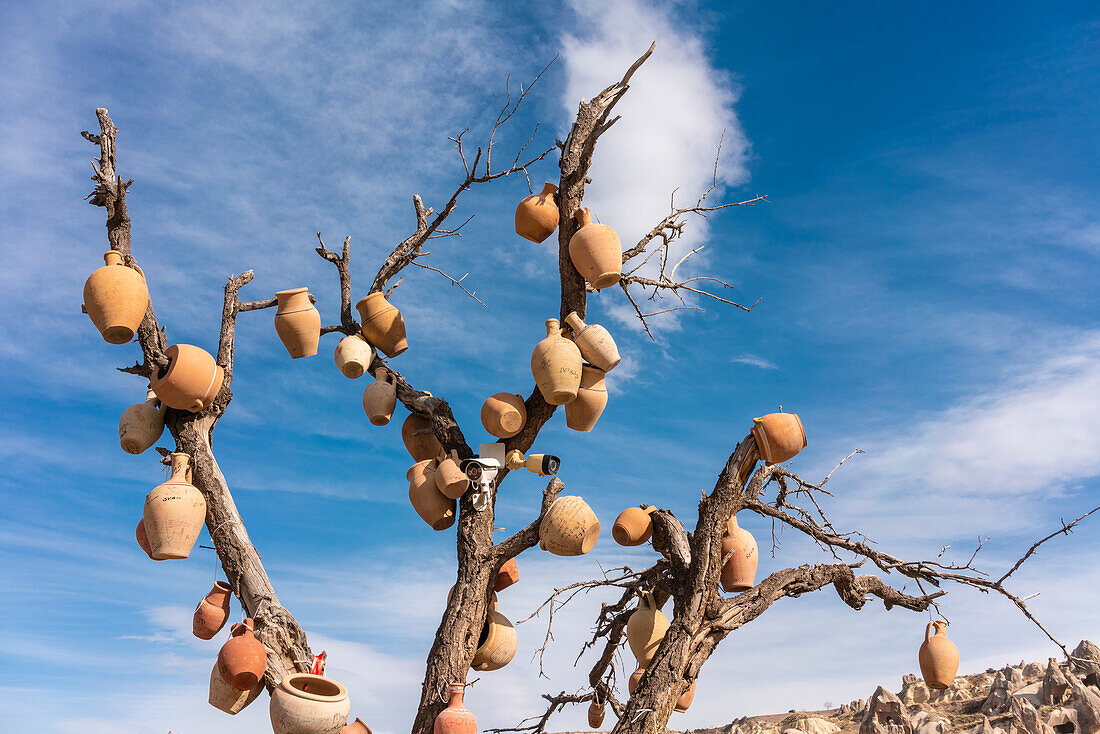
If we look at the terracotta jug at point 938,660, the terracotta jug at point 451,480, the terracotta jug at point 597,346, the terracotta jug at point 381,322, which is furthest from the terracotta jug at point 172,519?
the terracotta jug at point 938,660

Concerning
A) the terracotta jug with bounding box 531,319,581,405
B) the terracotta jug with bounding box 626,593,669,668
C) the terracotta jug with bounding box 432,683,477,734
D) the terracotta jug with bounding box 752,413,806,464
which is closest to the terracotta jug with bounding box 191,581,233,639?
the terracotta jug with bounding box 432,683,477,734

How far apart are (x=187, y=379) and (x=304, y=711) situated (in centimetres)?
180

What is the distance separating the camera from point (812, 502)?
451 centimetres

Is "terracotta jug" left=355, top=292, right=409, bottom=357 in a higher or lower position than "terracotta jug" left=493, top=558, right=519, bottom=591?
higher

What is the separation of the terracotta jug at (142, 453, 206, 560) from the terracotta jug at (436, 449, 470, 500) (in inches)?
46.6

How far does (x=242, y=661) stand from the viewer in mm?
3402

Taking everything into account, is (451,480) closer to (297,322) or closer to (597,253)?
(297,322)

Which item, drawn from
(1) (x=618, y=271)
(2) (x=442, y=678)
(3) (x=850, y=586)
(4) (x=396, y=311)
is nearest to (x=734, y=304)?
(1) (x=618, y=271)

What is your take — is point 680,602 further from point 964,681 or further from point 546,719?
point 964,681

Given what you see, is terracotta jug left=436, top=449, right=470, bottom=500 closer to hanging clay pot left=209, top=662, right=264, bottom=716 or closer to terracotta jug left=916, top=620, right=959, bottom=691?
hanging clay pot left=209, top=662, right=264, bottom=716

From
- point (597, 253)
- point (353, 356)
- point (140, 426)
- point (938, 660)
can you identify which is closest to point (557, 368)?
point (597, 253)

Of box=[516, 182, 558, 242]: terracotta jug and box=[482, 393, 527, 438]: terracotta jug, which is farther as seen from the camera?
box=[516, 182, 558, 242]: terracotta jug

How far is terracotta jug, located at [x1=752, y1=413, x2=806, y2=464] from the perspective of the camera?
3705 millimetres

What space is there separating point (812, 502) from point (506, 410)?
1.95 metres
